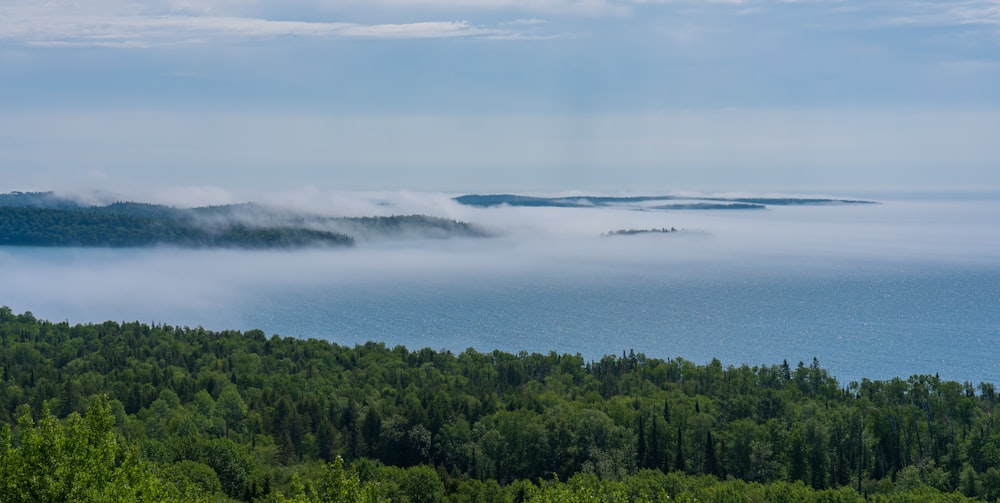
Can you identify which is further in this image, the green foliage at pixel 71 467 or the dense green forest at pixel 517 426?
the dense green forest at pixel 517 426

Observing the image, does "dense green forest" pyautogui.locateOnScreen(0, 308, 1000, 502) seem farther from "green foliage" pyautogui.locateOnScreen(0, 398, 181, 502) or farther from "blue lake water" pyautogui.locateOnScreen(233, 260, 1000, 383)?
"blue lake water" pyautogui.locateOnScreen(233, 260, 1000, 383)

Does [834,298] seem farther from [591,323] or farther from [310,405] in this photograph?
[310,405]

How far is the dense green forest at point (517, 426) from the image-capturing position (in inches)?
2222

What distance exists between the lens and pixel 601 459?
6538 cm

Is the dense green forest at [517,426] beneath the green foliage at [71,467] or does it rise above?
beneath

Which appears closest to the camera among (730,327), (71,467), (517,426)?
(71,467)

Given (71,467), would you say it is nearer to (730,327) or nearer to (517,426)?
(517,426)

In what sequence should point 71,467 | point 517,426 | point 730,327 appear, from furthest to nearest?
point 730,327, point 517,426, point 71,467

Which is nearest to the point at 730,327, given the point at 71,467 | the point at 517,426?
the point at 517,426

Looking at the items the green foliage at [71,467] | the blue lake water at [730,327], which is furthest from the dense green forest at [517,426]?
the blue lake water at [730,327]

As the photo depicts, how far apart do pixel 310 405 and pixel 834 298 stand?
14692 cm

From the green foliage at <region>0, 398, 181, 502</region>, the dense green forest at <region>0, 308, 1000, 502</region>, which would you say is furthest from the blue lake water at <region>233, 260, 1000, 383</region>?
the green foliage at <region>0, 398, 181, 502</region>

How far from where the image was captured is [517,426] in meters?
70.8

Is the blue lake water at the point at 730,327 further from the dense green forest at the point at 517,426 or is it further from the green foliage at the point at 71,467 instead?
the green foliage at the point at 71,467
